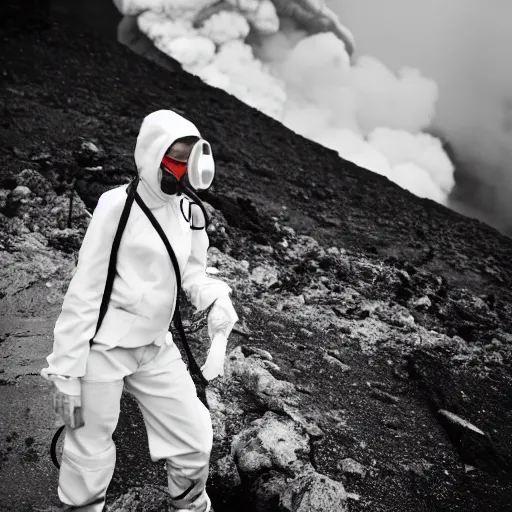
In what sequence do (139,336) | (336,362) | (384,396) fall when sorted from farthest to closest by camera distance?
(336,362), (384,396), (139,336)

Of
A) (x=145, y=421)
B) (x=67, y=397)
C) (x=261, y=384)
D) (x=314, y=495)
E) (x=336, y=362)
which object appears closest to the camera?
(x=67, y=397)

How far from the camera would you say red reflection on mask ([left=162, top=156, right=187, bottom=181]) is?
1.66m

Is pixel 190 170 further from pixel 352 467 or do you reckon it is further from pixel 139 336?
pixel 352 467

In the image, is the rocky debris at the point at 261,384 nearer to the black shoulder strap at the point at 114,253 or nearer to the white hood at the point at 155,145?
the black shoulder strap at the point at 114,253

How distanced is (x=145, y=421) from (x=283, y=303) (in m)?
2.41

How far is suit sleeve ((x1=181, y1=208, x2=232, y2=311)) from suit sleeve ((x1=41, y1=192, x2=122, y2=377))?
34cm

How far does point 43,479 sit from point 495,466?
231cm

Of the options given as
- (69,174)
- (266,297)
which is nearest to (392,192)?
(266,297)

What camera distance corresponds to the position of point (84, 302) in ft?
5.20

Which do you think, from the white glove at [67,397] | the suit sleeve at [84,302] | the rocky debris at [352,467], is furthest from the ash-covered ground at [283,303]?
the suit sleeve at [84,302]

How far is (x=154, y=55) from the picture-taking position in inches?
297

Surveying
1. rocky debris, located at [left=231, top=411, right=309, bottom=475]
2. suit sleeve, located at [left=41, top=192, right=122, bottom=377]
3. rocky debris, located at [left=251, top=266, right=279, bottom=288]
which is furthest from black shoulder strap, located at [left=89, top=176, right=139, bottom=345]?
rocky debris, located at [left=251, top=266, right=279, bottom=288]

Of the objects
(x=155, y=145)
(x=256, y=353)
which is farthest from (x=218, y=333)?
(x=256, y=353)

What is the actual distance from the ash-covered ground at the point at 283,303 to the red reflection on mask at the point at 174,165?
1.40 m
